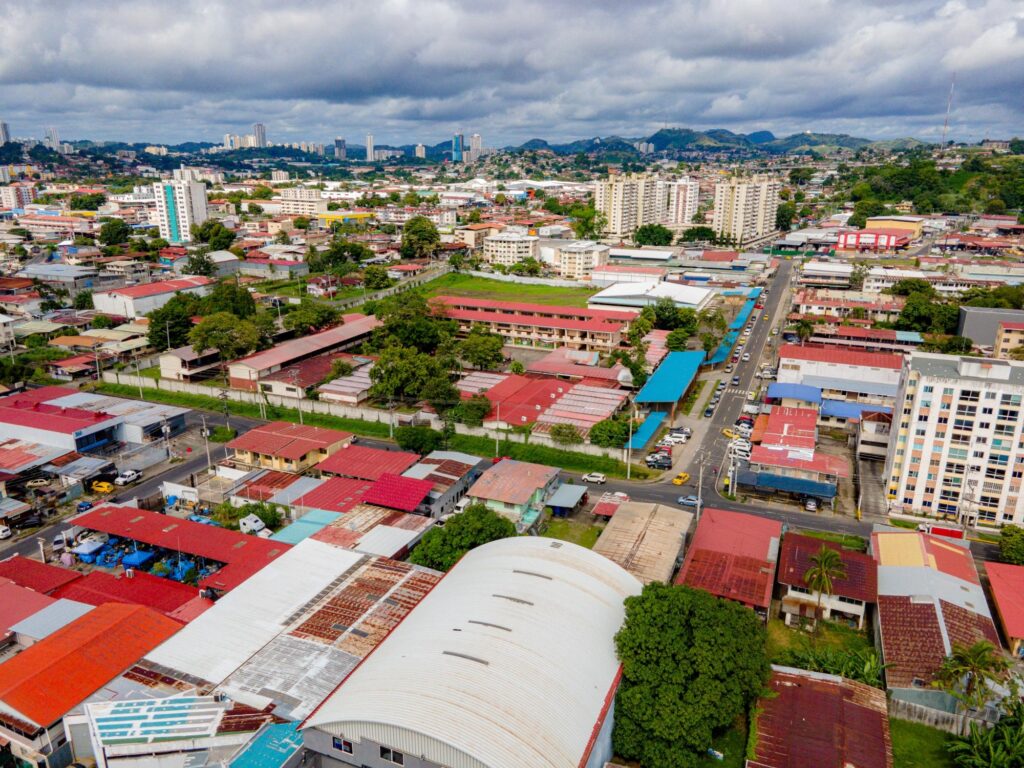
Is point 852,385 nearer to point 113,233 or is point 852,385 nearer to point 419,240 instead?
point 419,240

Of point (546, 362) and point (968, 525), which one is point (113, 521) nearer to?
point (546, 362)

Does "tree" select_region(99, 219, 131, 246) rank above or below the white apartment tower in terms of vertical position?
above

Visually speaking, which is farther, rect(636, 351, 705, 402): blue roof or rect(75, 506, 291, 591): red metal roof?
rect(636, 351, 705, 402): blue roof

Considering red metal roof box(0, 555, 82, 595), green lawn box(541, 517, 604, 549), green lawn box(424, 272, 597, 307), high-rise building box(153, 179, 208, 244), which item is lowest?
green lawn box(541, 517, 604, 549)

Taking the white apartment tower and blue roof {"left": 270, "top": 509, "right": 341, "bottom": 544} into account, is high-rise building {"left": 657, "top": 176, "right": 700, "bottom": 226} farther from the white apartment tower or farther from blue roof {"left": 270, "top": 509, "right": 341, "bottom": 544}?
blue roof {"left": 270, "top": 509, "right": 341, "bottom": 544}

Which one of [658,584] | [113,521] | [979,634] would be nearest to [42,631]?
[113,521]

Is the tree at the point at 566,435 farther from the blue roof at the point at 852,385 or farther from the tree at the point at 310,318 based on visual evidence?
the tree at the point at 310,318

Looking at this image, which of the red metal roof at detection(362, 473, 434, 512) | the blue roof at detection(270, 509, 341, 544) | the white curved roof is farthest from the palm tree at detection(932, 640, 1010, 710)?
the blue roof at detection(270, 509, 341, 544)

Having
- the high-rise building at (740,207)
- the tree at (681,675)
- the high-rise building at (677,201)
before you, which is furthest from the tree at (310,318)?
the high-rise building at (677,201)
